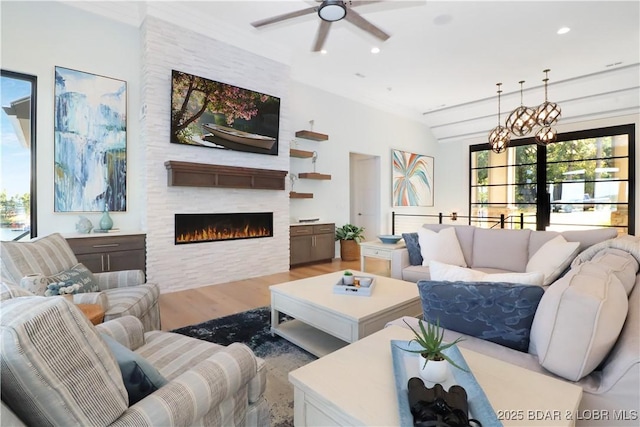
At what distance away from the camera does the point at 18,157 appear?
11.0ft

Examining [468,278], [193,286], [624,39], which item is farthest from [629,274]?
[624,39]

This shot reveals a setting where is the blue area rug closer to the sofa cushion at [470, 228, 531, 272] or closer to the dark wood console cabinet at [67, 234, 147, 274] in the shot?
the dark wood console cabinet at [67, 234, 147, 274]

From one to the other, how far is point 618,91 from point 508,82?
1.93 m

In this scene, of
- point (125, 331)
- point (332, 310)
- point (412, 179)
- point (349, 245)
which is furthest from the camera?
point (412, 179)

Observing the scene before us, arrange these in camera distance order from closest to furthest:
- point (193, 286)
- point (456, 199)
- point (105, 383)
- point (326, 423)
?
point (105, 383) < point (326, 423) < point (193, 286) < point (456, 199)

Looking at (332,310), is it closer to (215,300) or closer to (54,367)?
(54,367)

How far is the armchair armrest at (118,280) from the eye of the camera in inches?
98.2

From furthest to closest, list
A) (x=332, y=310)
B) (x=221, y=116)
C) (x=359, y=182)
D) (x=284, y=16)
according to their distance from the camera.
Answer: (x=359, y=182) < (x=221, y=116) < (x=284, y=16) < (x=332, y=310)

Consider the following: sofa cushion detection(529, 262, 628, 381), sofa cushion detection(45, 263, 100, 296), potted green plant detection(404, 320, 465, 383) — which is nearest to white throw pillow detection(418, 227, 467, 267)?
sofa cushion detection(529, 262, 628, 381)

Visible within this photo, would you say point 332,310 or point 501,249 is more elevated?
point 501,249

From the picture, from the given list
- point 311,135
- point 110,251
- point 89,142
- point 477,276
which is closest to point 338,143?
point 311,135

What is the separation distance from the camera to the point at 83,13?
3713 millimetres

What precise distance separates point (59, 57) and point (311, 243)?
420cm

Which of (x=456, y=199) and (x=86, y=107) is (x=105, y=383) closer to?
(x=86, y=107)
